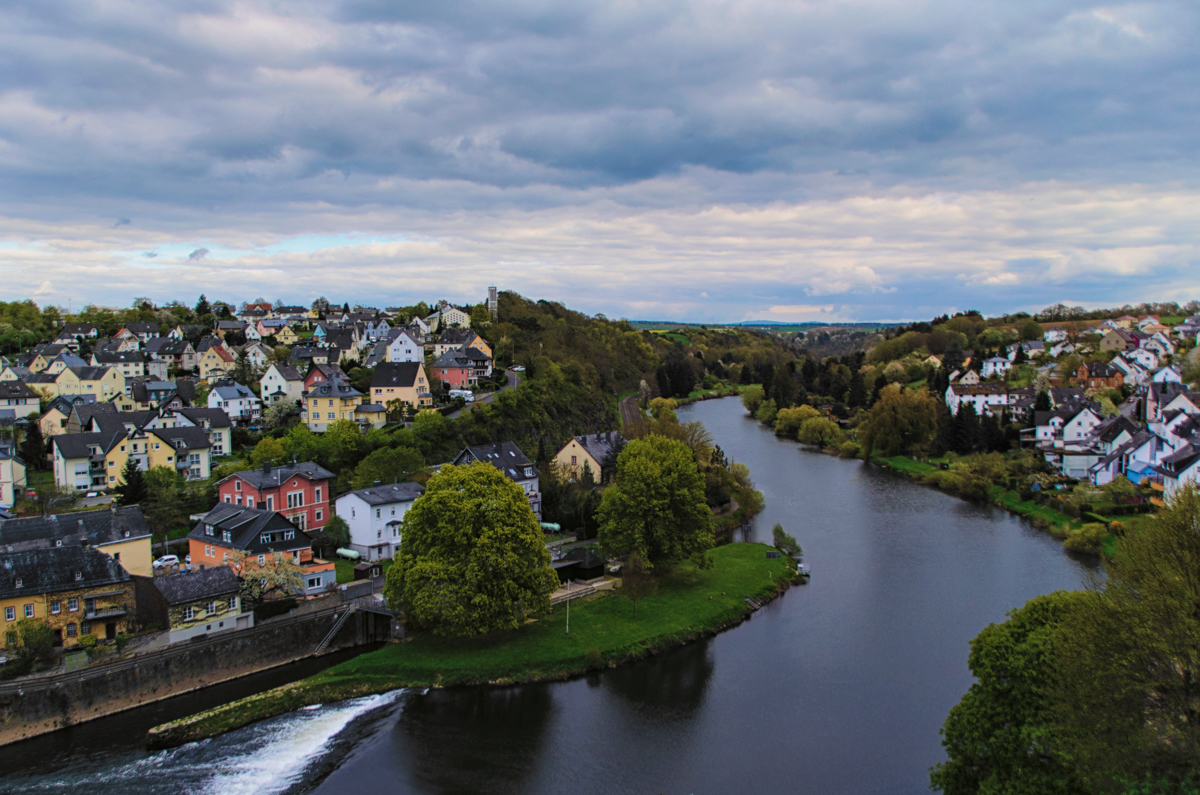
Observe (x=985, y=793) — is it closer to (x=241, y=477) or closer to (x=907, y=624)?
(x=907, y=624)

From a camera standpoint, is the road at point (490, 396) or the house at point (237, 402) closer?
the road at point (490, 396)

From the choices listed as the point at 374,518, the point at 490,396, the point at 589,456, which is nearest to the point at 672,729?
the point at 374,518

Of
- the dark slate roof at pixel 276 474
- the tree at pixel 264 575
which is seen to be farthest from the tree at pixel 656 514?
the dark slate roof at pixel 276 474

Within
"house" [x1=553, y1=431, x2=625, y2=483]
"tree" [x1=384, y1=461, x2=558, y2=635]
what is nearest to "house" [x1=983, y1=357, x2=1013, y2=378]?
"house" [x1=553, y1=431, x2=625, y2=483]

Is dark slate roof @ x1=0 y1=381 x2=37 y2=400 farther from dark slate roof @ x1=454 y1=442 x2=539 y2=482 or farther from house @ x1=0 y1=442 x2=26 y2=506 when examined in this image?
dark slate roof @ x1=454 y1=442 x2=539 y2=482

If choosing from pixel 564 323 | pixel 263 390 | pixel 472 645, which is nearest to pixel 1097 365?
pixel 564 323

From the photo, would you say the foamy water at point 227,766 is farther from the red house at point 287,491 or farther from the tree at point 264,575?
the red house at point 287,491
